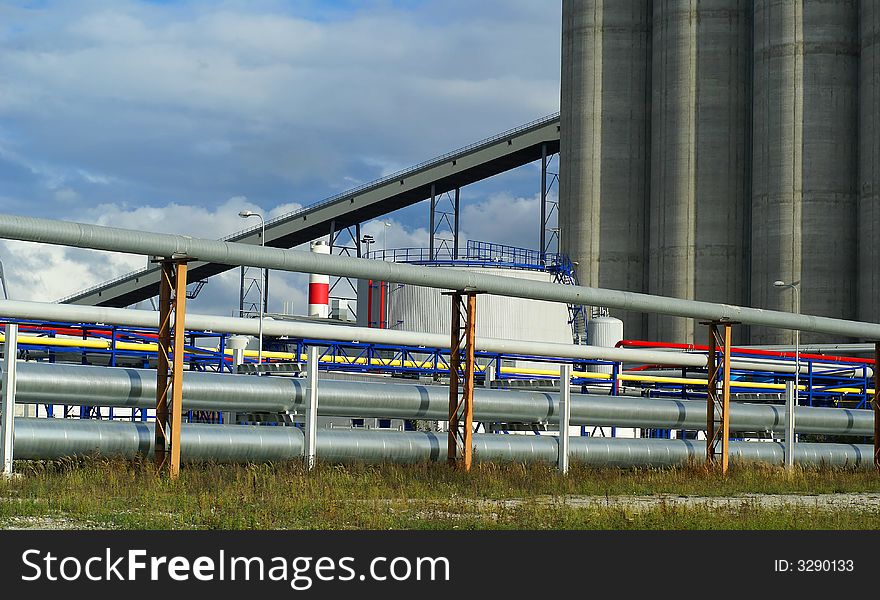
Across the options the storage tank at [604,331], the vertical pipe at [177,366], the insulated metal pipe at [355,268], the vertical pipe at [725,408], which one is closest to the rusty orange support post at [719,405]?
the vertical pipe at [725,408]

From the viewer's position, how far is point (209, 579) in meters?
9.80

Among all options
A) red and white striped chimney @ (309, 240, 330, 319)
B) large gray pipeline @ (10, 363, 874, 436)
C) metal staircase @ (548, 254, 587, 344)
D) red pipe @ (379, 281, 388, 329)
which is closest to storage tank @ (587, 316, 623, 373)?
metal staircase @ (548, 254, 587, 344)

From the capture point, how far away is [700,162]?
6450cm

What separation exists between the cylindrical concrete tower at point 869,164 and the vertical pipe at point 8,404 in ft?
151

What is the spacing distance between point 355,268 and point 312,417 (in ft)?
9.44

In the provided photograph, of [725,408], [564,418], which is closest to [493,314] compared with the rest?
[725,408]

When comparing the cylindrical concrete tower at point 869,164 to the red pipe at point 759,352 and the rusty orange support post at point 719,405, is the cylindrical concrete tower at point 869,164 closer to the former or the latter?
the red pipe at point 759,352

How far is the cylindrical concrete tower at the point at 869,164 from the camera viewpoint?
5722cm

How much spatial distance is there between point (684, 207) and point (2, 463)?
1984 inches

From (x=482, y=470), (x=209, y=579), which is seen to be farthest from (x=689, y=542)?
(x=482, y=470)

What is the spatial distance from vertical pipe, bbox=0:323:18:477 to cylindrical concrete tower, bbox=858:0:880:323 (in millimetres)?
45894

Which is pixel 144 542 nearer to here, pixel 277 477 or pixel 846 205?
pixel 277 477

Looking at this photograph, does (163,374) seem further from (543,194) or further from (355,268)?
(543,194)

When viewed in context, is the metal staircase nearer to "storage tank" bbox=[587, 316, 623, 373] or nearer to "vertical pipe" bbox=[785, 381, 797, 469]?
"storage tank" bbox=[587, 316, 623, 373]
